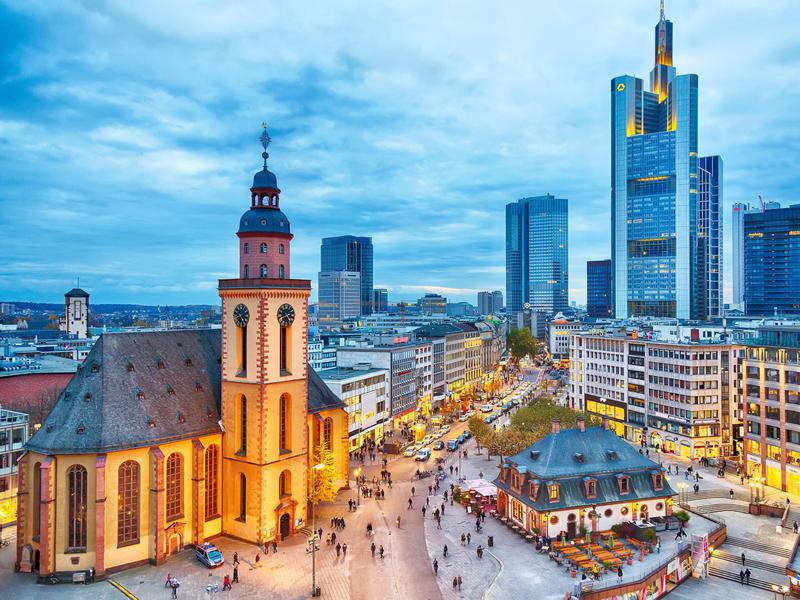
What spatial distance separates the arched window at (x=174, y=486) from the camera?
4950cm

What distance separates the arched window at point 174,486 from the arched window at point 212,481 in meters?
3.22

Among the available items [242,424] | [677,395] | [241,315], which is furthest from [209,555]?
[677,395]

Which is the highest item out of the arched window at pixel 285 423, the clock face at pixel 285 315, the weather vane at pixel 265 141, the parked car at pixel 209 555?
the weather vane at pixel 265 141

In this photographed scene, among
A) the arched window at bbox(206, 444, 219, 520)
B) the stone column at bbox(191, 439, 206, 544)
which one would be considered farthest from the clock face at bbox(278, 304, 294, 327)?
the arched window at bbox(206, 444, 219, 520)

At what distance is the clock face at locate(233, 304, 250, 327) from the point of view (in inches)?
2101

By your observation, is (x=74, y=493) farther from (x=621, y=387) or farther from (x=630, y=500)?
(x=621, y=387)

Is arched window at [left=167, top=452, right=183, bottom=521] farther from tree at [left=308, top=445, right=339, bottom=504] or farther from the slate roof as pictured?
the slate roof

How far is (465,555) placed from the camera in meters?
50.7

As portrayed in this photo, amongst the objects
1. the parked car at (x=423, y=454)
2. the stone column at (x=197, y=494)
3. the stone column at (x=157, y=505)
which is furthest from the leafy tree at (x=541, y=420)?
the stone column at (x=157, y=505)

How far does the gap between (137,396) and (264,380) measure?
10.8 meters

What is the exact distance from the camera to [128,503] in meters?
47.1

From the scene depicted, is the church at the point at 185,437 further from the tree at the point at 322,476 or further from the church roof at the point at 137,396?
the tree at the point at 322,476

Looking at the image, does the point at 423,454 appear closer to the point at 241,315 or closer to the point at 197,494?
the point at 197,494

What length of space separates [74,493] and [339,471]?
29.9 m
